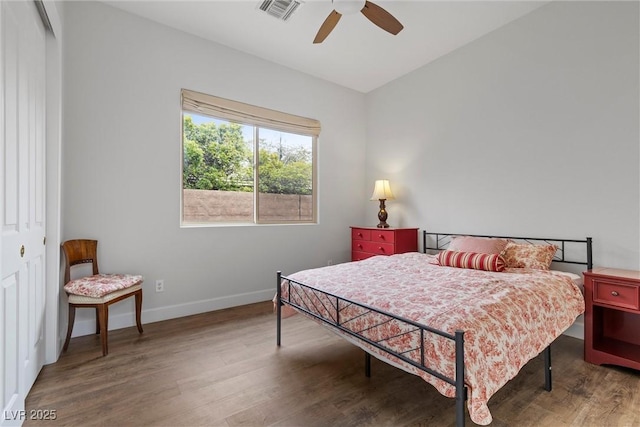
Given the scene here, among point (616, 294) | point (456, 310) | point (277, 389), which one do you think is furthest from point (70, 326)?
point (616, 294)

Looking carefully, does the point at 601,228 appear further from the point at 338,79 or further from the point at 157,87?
the point at 157,87

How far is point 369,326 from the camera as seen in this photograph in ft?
5.48

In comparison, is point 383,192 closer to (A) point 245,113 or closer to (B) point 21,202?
(A) point 245,113

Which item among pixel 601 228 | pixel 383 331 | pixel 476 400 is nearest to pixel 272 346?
pixel 383 331

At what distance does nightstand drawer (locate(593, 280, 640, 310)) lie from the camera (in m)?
2.04

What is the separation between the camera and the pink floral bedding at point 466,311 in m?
1.30

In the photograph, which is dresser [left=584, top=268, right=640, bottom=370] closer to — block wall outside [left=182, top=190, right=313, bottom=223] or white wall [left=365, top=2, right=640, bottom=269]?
white wall [left=365, top=2, right=640, bottom=269]

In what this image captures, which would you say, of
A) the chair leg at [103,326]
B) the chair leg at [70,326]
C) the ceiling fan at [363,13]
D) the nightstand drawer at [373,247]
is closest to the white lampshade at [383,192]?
the nightstand drawer at [373,247]

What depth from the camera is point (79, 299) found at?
2285 mm

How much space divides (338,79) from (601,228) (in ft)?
11.2

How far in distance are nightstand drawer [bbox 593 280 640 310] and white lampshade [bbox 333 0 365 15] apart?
2720mm

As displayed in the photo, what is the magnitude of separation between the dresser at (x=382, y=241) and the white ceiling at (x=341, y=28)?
84.3 inches

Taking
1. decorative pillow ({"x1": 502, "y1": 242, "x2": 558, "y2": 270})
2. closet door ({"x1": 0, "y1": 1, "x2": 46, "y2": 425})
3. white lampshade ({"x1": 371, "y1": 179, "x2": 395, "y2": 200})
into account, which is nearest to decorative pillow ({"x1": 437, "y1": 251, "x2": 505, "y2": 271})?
decorative pillow ({"x1": 502, "y1": 242, "x2": 558, "y2": 270})

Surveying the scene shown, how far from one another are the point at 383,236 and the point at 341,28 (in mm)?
2387
